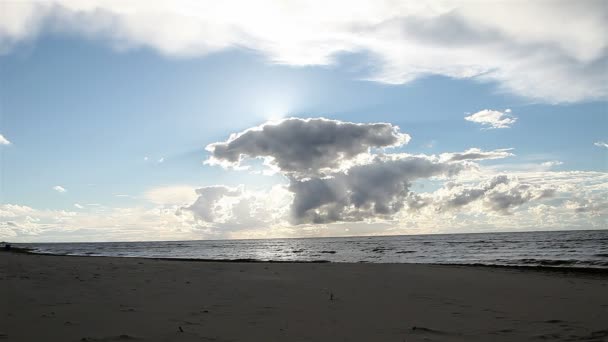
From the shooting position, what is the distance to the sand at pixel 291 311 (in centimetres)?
595

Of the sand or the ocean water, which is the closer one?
the sand

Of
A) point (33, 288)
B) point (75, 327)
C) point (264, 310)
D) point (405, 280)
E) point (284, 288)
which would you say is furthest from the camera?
point (405, 280)

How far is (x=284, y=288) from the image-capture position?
1102 cm

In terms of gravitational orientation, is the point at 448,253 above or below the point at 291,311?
below

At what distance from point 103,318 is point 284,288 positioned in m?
5.30

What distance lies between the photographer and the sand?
595 cm

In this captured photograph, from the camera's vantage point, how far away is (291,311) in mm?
7668

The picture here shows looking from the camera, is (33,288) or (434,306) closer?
(434,306)

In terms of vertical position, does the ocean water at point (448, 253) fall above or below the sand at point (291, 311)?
below

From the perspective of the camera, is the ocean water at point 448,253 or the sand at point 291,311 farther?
the ocean water at point 448,253

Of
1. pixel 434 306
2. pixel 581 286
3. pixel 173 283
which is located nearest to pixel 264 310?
pixel 434 306

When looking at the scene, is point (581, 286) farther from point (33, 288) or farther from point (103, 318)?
point (33, 288)

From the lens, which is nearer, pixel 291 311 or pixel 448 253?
pixel 291 311

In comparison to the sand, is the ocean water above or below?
below
